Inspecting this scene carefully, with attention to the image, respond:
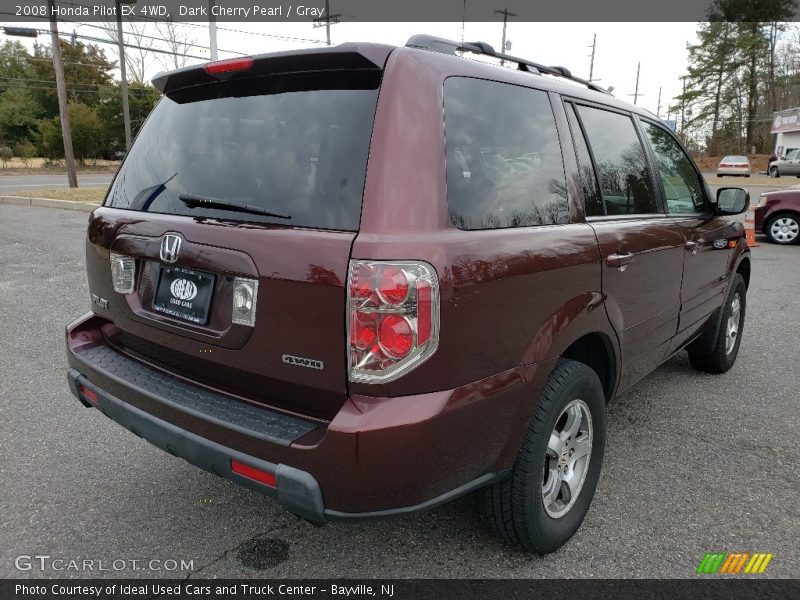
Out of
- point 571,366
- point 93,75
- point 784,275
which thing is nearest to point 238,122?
point 571,366

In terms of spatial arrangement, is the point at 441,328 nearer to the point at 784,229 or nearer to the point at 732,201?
the point at 732,201

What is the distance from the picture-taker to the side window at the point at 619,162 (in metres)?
2.73

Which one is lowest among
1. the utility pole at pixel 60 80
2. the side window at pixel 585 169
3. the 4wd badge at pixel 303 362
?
the 4wd badge at pixel 303 362

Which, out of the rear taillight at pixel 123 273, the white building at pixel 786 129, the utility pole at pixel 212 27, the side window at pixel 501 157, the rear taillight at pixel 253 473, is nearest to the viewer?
the rear taillight at pixel 253 473

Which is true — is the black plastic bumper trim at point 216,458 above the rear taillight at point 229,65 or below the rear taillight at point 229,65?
below

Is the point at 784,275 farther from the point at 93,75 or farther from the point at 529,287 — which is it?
the point at 93,75

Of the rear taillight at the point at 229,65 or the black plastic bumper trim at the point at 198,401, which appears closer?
the black plastic bumper trim at the point at 198,401

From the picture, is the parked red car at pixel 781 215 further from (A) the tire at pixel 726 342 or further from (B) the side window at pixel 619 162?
(B) the side window at pixel 619 162

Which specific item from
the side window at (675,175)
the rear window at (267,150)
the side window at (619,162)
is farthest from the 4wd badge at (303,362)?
the side window at (675,175)

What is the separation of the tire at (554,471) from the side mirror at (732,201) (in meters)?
2.08

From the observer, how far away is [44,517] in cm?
258

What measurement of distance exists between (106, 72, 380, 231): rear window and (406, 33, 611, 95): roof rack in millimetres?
342

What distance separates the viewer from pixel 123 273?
2344 mm

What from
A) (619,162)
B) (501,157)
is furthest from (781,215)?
(501,157)
